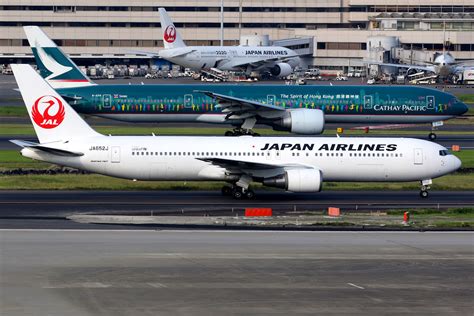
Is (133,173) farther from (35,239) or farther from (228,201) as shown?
(35,239)

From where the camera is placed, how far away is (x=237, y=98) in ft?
251

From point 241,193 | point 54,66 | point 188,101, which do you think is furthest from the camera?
point 54,66

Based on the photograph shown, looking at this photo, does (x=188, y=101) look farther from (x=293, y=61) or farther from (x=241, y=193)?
(x=293, y=61)

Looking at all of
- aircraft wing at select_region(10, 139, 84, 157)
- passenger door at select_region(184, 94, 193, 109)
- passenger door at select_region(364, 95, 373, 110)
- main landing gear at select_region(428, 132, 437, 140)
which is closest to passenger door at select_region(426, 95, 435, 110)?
main landing gear at select_region(428, 132, 437, 140)

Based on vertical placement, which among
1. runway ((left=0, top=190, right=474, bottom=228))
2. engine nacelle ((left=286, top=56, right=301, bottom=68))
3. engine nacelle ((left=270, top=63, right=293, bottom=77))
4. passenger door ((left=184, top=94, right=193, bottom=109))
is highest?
engine nacelle ((left=286, top=56, right=301, bottom=68))

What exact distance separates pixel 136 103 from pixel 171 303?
4972 cm

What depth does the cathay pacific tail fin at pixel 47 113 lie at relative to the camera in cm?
5166

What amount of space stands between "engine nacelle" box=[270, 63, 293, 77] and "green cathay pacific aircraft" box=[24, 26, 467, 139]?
7583 centimetres

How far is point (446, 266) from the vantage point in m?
35.8

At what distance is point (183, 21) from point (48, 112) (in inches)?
5477

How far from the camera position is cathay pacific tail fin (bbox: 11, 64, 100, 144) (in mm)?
51656

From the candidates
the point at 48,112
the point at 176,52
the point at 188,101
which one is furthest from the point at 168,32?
the point at 48,112

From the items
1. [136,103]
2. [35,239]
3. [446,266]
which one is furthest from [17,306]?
[136,103]

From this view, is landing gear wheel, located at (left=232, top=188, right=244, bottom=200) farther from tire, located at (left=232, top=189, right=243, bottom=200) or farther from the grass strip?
the grass strip
